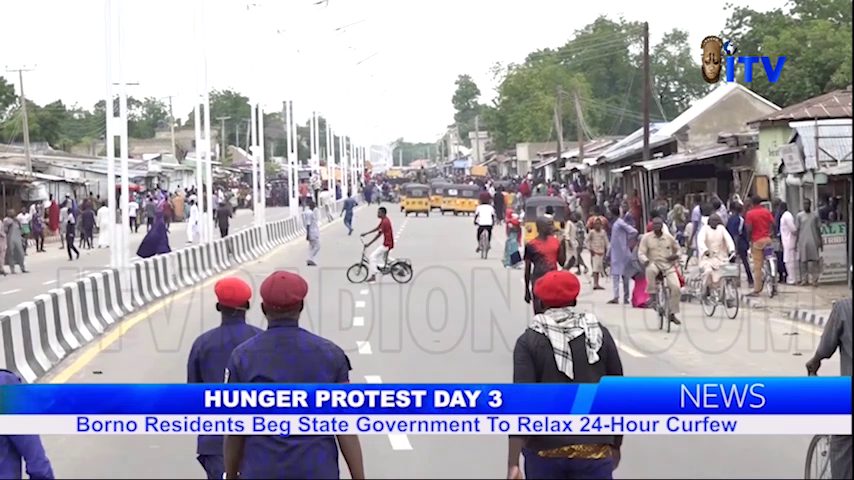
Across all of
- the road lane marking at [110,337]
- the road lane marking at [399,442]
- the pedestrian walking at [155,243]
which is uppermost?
the pedestrian walking at [155,243]

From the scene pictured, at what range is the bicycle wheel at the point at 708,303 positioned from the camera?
1991cm

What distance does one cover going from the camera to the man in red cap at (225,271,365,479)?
561 cm

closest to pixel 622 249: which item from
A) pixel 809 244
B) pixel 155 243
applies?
pixel 809 244

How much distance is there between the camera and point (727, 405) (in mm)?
7414

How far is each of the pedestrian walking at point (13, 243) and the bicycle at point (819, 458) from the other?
27.2 metres

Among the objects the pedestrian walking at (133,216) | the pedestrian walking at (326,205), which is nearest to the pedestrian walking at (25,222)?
the pedestrian walking at (133,216)

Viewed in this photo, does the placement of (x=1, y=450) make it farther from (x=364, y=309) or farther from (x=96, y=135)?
(x=96, y=135)

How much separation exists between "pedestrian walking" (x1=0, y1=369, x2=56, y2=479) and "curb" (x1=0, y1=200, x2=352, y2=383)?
24.3ft

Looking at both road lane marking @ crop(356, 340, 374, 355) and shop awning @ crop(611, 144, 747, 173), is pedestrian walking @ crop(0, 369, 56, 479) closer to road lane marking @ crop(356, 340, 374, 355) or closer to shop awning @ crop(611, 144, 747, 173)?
road lane marking @ crop(356, 340, 374, 355)

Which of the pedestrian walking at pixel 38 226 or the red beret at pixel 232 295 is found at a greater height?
the red beret at pixel 232 295

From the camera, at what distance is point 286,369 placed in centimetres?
566

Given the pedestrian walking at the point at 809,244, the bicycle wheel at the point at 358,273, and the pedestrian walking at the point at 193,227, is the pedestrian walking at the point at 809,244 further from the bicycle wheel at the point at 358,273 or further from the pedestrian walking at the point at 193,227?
the pedestrian walking at the point at 193,227

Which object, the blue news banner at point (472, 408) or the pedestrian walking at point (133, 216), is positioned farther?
the pedestrian walking at point (133, 216)

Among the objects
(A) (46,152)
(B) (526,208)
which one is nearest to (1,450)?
(B) (526,208)
